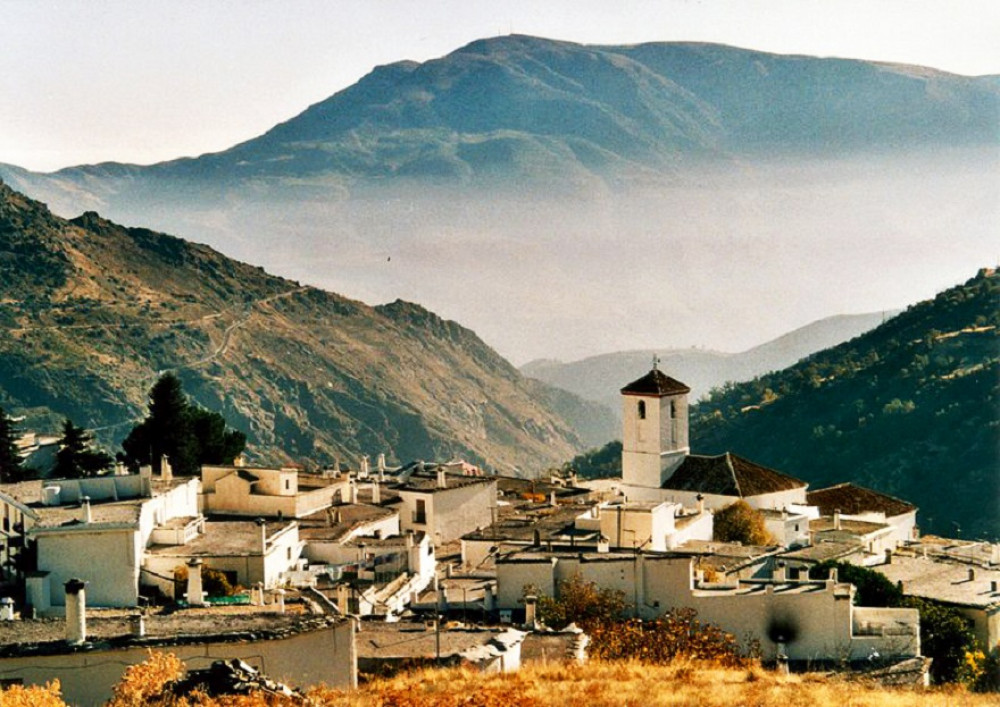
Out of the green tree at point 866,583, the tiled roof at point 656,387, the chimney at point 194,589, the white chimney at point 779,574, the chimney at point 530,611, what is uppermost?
the tiled roof at point 656,387

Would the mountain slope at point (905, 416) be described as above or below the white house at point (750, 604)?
above

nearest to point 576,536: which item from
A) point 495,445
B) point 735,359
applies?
point 495,445

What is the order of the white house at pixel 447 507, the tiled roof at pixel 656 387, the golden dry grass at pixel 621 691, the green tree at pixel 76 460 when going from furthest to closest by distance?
the tiled roof at pixel 656 387 → the green tree at pixel 76 460 → the white house at pixel 447 507 → the golden dry grass at pixel 621 691

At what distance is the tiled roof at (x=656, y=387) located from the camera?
4212 cm

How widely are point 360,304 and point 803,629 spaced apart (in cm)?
13125

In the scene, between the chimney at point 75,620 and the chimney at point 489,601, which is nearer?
the chimney at point 75,620

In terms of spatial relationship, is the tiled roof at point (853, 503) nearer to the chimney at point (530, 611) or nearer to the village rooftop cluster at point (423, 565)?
the village rooftop cluster at point (423, 565)

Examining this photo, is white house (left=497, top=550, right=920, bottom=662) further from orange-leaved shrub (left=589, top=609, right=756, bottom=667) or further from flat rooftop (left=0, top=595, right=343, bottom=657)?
flat rooftop (left=0, top=595, right=343, bottom=657)

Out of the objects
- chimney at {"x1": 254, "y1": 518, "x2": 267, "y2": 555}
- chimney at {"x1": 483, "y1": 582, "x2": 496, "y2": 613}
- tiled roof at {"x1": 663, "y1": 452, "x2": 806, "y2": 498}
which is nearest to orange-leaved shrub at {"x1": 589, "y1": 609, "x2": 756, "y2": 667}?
chimney at {"x1": 483, "y1": 582, "x2": 496, "y2": 613}

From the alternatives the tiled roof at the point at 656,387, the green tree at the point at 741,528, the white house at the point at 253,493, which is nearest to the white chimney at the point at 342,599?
the white house at the point at 253,493

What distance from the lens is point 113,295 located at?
102875 millimetres

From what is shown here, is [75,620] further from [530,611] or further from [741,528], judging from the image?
[741,528]

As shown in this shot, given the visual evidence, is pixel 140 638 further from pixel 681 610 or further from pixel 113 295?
pixel 113 295

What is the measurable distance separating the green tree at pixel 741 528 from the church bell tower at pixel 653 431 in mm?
6402
